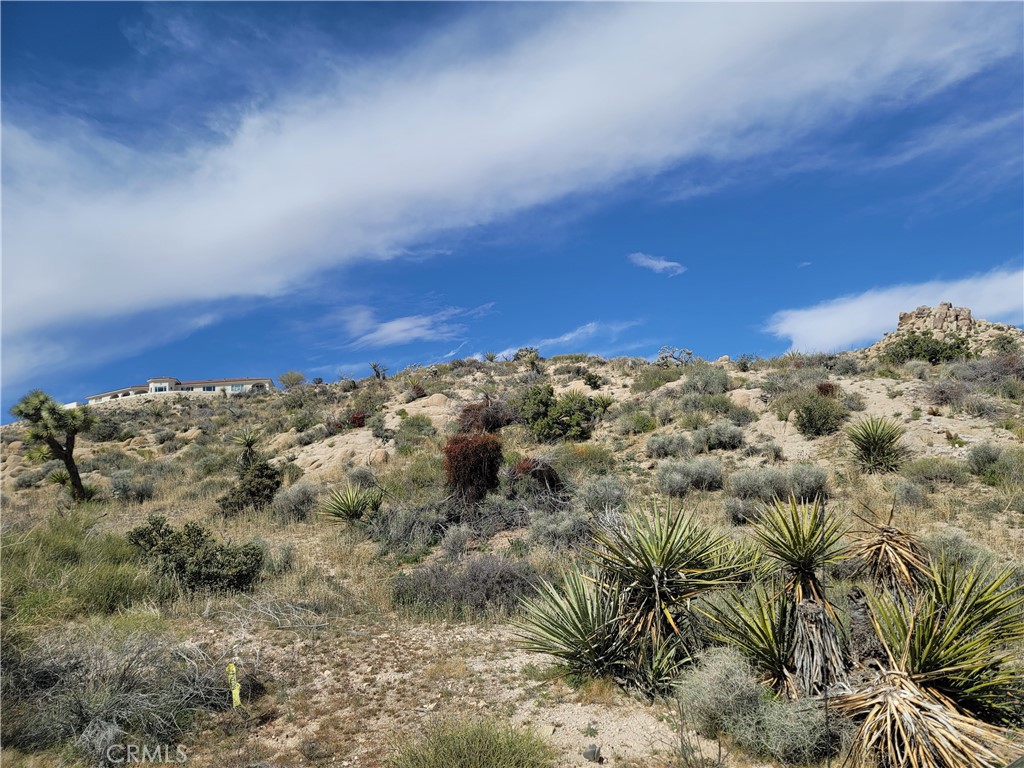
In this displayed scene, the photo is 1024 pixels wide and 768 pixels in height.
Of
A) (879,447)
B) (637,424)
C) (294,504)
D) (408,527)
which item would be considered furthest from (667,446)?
(294,504)

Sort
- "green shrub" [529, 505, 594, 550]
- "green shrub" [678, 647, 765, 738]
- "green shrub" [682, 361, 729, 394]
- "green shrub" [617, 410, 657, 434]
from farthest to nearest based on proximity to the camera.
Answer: "green shrub" [682, 361, 729, 394]
"green shrub" [617, 410, 657, 434]
"green shrub" [529, 505, 594, 550]
"green shrub" [678, 647, 765, 738]

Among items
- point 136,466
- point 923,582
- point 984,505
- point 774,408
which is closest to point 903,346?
point 774,408

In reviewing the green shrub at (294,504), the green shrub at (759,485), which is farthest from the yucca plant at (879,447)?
the green shrub at (294,504)

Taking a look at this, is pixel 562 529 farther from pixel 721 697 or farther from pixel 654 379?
pixel 654 379

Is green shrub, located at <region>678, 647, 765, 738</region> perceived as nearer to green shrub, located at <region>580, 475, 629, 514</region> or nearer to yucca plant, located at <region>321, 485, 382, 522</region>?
green shrub, located at <region>580, 475, 629, 514</region>

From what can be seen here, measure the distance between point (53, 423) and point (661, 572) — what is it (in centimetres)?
1980

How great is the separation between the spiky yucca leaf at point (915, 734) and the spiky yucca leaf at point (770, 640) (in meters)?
0.68

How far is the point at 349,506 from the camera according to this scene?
43.2ft

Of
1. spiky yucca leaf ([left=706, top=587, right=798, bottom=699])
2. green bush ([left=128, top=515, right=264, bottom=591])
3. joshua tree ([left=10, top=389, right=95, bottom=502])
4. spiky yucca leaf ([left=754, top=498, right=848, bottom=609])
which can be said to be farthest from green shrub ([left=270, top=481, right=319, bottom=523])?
spiky yucca leaf ([left=754, top=498, right=848, bottom=609])

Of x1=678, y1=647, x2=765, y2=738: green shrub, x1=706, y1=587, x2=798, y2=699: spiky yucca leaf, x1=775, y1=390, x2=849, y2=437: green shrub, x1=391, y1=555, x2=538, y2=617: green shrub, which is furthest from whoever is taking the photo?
x1=775, y1=390, x2=849, y2=437: green shrub

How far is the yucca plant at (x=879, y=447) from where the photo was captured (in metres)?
13.2

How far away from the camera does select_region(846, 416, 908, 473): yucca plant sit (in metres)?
13.2

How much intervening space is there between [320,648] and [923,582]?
22.1ft

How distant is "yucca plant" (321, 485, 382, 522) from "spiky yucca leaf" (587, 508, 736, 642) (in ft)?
28.5
